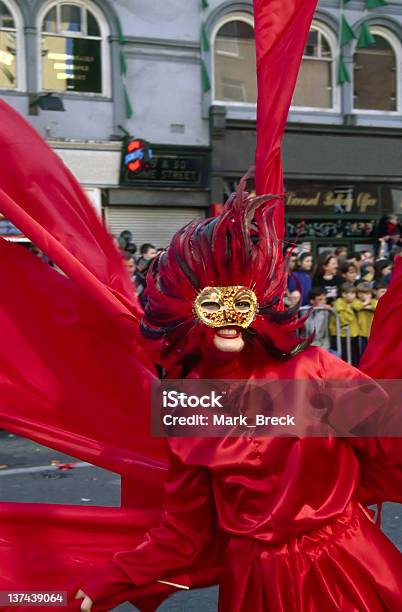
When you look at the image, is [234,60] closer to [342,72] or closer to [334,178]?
[342,72]

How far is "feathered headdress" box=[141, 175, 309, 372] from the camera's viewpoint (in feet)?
6.92

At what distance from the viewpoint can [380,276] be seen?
952 cm

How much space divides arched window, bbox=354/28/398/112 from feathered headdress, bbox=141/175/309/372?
52.5 feet

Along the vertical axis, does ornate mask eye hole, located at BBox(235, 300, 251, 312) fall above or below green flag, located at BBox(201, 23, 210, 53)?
below

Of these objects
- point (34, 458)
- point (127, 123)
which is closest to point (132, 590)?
point (34, 458)

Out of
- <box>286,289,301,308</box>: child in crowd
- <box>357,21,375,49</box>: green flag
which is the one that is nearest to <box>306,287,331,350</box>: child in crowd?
<box>286,289,301,308</box>: child in crowd

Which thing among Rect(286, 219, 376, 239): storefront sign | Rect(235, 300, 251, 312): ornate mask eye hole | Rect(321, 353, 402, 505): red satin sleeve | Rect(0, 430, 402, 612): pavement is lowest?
Rect(0, 430, 402, 612): pavement

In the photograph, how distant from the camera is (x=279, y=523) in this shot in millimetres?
2182

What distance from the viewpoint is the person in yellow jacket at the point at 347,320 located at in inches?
336

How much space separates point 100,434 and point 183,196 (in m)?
13.4

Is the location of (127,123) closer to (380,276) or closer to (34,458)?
(380,276)

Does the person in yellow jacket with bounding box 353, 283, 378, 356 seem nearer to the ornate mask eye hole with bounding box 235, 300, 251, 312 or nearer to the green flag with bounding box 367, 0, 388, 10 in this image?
the ornate mask eye hole with bounding box 235, 300, 251, 312

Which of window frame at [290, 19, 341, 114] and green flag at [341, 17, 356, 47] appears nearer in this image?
green flag at [341, 17, 356, 47]

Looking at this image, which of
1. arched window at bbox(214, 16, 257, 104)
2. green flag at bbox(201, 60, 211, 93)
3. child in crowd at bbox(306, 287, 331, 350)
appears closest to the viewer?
child in crowd at bbox(306, 287, 331, 350)
